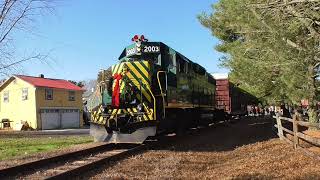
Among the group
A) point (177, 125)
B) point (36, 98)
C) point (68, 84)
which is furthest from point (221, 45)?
point (68, 84)

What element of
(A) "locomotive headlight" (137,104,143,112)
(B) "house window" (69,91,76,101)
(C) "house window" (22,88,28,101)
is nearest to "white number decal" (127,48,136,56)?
(A) "locomotive headlight" (137,104,143,112)

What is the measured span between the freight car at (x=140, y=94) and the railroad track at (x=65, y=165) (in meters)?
0.72

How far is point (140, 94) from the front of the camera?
1636cm

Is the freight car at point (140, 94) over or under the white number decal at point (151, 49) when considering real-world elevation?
under

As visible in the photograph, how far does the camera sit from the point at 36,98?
50688 millimetres

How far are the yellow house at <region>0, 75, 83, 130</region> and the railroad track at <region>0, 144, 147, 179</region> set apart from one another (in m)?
36.5

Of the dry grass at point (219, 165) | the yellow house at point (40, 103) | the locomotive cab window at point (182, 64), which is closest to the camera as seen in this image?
the dry grass at point (219, 165)

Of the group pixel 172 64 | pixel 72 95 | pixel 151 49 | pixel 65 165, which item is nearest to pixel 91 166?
pixel 65 165

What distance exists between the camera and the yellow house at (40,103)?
50919 mm

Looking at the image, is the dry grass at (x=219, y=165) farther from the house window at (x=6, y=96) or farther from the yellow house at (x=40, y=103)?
the house window at (x=6, y=96)

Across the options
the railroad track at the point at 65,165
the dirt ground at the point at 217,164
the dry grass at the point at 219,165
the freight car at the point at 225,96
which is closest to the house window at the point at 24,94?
the freight car at the point at 225,96

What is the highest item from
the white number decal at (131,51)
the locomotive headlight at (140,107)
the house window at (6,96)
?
the white number decal at (131,51)

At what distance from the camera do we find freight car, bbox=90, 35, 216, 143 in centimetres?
1583

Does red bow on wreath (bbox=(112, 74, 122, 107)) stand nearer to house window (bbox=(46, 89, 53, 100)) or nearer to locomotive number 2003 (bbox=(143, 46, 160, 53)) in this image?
locomotive number 2003 (bbox=(143, 46, 160, 53))
